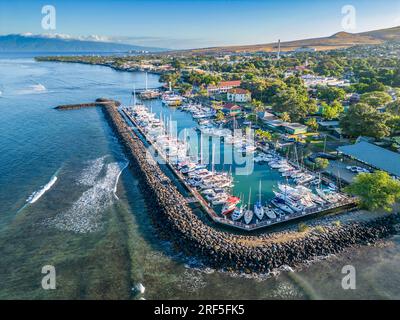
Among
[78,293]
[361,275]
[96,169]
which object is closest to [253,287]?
[361,275]

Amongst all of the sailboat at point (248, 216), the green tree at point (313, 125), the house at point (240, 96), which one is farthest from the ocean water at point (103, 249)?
the house at point (240, 96)

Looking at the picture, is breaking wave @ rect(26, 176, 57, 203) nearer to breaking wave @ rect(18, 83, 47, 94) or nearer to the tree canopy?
the tree canopy

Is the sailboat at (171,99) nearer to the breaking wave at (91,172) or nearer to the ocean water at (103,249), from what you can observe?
the ocean water at (103,249)

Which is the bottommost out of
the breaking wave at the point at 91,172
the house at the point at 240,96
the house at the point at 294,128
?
the breaking wave at the point at 91,172

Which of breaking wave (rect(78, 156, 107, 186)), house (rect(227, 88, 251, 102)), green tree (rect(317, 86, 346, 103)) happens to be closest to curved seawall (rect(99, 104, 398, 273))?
breaking wave (rect(78, 156, 107, 186))

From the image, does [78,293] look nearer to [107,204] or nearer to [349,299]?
[107,204]

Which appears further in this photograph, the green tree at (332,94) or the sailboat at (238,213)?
the green tree at (332,94)

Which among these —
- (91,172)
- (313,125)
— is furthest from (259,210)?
(313,125)
